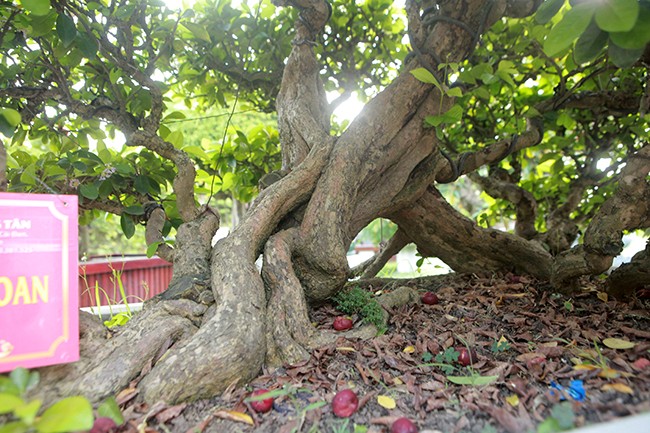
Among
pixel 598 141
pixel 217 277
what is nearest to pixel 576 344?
pixel 217 277

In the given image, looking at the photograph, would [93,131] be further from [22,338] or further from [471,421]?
[471,421]

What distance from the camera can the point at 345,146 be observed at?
2.36 meters

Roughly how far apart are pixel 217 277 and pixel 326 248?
56cm

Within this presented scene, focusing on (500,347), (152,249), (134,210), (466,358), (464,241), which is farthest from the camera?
(464,241)

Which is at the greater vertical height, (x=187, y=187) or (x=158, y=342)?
(x=187, y=187)

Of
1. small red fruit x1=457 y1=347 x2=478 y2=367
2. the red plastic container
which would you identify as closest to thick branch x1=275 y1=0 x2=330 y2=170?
small red fruit x1=457 y1=347 x2=478 y2=367

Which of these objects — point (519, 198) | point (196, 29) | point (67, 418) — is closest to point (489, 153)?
point (519, 198)

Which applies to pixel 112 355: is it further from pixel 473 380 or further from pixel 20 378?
pixel 473 380

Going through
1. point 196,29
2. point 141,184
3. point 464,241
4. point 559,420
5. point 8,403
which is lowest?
point 559,420

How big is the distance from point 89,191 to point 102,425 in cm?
128

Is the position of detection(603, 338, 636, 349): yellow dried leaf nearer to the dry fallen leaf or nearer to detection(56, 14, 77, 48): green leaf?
the dry fallen leaf

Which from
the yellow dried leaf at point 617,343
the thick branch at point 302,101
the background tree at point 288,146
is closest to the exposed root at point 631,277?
the background tree at point 288,146

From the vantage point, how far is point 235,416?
4.50ft

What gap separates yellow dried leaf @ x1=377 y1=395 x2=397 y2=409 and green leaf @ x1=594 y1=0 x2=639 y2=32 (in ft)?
4.23
